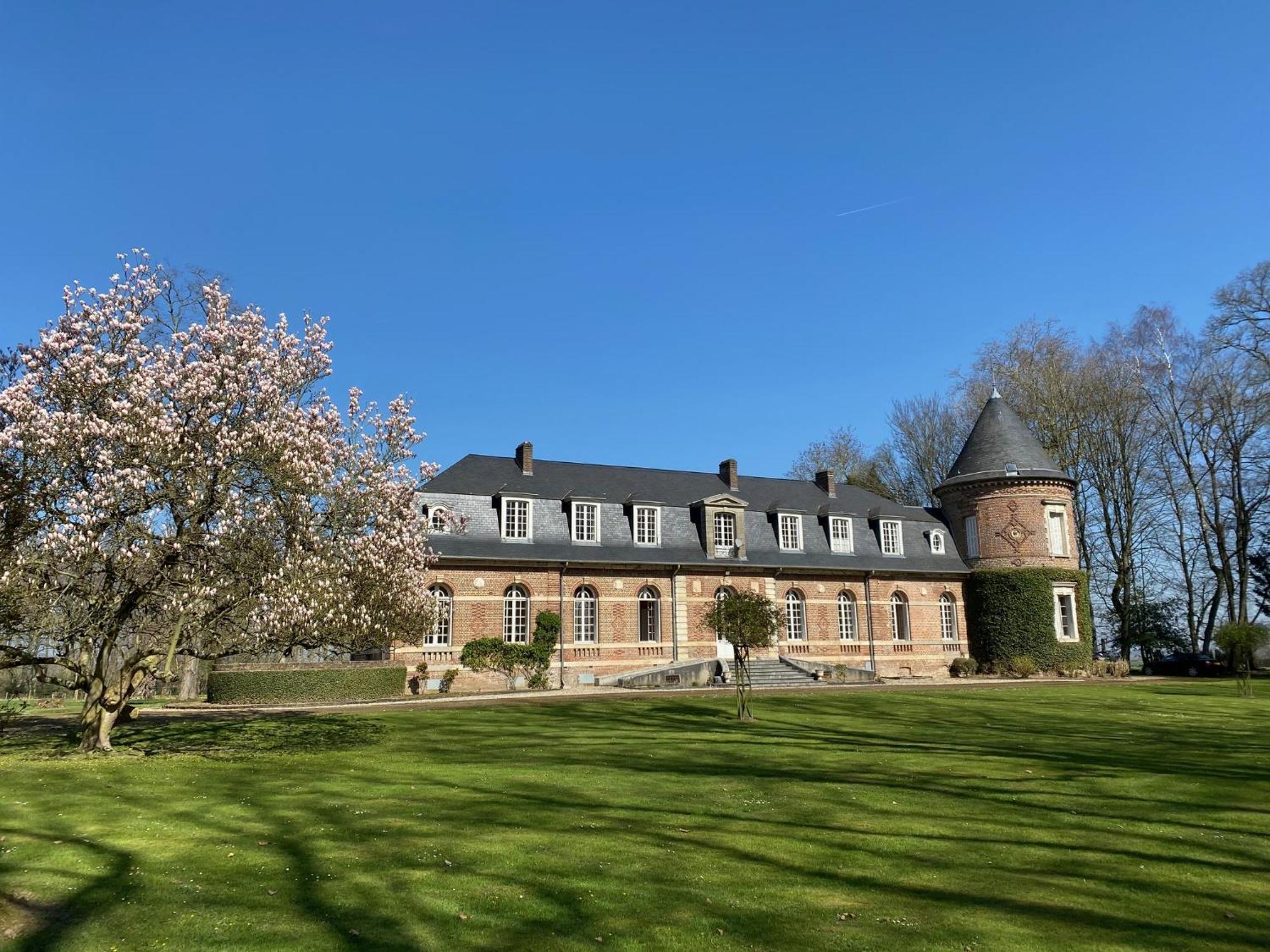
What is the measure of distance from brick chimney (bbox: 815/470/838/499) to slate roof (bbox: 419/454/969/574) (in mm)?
346

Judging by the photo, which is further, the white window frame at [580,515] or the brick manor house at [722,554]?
the white window frame at [580,515]

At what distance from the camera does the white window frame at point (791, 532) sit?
3469 cm

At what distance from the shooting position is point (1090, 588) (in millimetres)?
44531

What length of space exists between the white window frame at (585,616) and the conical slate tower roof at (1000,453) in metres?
17.9

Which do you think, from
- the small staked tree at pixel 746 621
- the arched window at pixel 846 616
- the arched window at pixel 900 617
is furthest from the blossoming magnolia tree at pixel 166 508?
the arched window at pixel 900 617

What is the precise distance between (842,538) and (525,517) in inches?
551

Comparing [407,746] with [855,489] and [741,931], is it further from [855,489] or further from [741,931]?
[855,489]

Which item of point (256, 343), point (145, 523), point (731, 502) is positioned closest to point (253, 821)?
point (145, 523)

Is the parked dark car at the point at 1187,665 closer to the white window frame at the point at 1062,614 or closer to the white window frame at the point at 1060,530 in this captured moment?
the white window frame at the point at 1062,614

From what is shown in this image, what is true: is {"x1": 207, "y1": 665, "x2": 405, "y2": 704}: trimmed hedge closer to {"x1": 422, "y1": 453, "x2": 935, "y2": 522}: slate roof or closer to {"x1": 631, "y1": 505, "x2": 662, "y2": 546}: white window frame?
{"x1": 422, "y1": 453, "x2": 935, "y2": 522}: slate roof

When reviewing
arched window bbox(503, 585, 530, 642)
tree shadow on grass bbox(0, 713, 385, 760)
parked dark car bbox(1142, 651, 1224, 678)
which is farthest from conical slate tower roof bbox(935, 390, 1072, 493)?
tree shadow on grass bbox(0, 713, 385, 760)

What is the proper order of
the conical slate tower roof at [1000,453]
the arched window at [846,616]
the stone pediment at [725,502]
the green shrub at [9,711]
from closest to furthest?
1. the green shrub at [9,711]
2. the stone pediment at [725,502]
3. the arched window at [846,616]
4. the conical slate tower roof at [1000,453]

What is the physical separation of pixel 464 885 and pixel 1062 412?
1688 inches

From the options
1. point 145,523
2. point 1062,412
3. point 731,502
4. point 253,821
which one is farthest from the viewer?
point 1062,412
